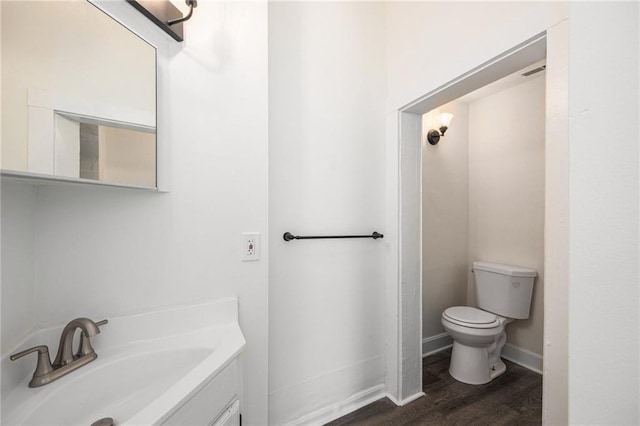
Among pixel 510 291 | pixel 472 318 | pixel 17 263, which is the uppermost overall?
pixel 17 263

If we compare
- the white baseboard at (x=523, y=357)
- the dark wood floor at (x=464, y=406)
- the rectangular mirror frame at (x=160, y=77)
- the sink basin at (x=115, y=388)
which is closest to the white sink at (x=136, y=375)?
the sink basin at (x=115, y=388)

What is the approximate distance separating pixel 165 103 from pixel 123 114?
0.16 m

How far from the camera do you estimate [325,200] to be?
1.44 m

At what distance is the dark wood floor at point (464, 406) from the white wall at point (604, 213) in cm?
140

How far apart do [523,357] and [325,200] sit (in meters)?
2.11

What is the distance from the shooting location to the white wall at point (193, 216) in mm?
833

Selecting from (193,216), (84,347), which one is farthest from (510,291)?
(84,347)

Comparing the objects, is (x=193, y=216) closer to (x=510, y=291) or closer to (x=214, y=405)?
(x=214, y=405)

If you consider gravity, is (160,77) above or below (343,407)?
above

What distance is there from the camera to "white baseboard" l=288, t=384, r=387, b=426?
1385 millimetres

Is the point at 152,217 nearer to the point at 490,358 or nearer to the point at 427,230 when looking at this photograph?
the point at 427,230

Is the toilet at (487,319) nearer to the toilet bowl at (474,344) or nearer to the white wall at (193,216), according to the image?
the toilet bowl at (474,344)

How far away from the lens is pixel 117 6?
821 millimetres

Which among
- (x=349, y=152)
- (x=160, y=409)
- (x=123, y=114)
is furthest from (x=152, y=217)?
(x=349, y=152)
